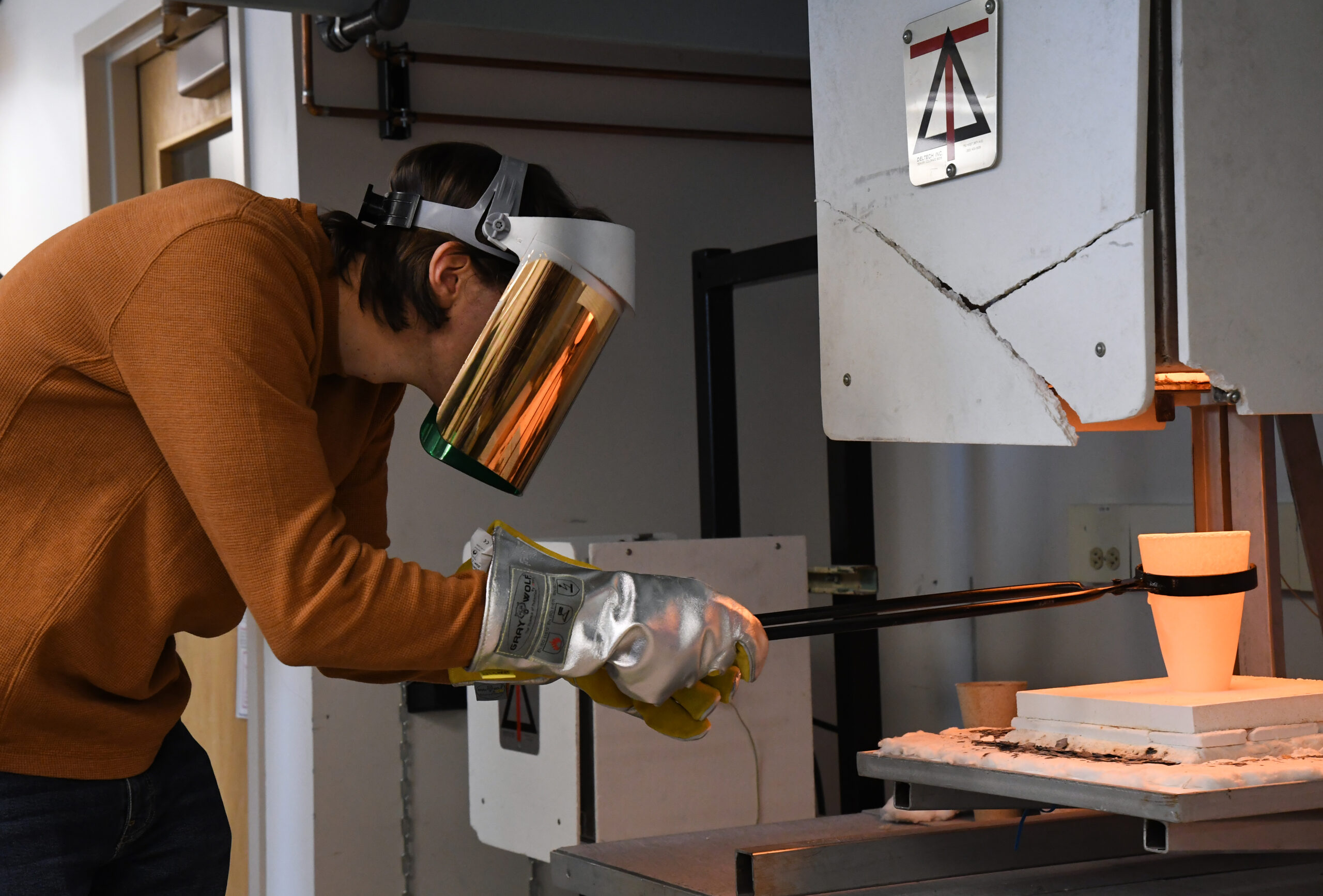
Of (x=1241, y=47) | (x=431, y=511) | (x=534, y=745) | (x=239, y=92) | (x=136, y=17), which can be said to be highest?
(x=136, y=17)

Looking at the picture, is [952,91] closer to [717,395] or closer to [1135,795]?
[1135,795]

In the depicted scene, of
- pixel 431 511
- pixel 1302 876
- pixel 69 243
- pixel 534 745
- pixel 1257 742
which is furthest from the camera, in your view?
pixel 431 511

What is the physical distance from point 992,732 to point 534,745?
0.95 meters

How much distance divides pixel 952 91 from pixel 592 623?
0.66m

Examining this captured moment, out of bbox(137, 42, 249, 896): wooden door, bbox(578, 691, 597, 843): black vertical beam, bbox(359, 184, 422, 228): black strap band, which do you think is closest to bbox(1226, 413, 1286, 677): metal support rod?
bbox(359, 184, 422, 228): black strap band

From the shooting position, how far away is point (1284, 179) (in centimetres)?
124

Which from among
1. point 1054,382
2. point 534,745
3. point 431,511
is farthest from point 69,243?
point 431,511

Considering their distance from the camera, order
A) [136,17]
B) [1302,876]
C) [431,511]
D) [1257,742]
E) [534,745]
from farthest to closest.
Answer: [136,17] < [431,511] < [534,745] < [1302,876] < [1257,742]

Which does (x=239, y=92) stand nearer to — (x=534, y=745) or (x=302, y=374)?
(x=534, y=745)

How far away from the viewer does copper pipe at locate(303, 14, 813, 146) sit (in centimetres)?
244

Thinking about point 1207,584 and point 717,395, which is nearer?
point 1207,584

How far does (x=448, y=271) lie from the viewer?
1.20 metres

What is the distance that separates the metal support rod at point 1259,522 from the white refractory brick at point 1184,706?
8 centimetres

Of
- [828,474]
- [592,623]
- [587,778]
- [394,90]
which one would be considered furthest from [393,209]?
[394,90]
